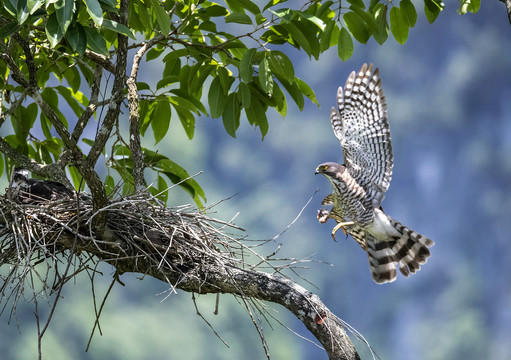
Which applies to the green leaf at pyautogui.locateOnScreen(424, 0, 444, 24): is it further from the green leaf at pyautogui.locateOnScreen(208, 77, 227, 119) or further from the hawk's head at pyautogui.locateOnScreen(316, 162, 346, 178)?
the green leaf at pyautogui.locateOnScreen(208, 77, 227, 119)

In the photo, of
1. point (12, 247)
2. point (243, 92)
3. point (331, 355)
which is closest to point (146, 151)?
point (243, 92)

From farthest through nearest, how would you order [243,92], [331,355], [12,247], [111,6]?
1. [243,92]
2. [12,247]
3. [331,355]
4. [111,6]

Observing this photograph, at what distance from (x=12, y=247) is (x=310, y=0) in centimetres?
164

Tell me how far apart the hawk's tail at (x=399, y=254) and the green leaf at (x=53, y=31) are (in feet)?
6.17

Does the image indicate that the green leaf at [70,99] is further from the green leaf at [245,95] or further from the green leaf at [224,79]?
the green leaf at [245,95]

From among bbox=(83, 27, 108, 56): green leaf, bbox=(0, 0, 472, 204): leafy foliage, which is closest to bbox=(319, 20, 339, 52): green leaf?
bbox=(0, 0, 472, 204): leafy foliage

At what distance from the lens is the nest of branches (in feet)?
7.74

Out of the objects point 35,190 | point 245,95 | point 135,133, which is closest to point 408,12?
point 245,95

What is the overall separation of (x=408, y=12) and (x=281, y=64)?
801 millimetres

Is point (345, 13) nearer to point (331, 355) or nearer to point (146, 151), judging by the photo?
point (146, 151)

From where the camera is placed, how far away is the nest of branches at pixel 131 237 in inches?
92.9

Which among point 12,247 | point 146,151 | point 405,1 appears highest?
point 405,1

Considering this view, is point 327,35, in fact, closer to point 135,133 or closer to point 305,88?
point 305,88

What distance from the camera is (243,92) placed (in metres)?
2.86
